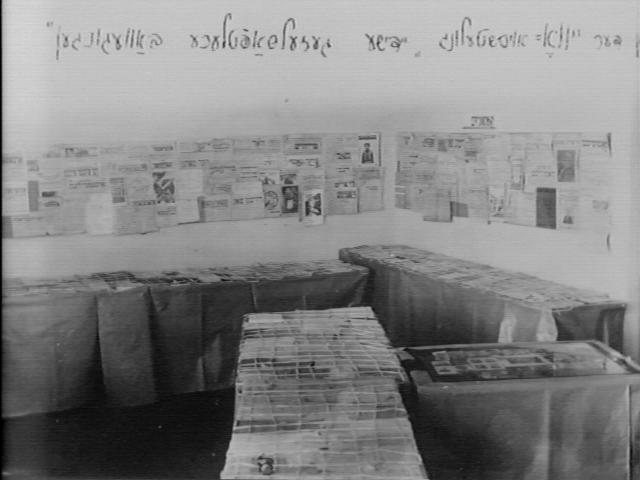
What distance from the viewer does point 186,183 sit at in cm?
128

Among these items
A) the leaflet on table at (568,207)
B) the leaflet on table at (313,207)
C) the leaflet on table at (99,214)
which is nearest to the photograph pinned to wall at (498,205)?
the leaflet on table at (568,207)

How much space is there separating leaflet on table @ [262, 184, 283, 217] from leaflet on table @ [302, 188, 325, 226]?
0.05m

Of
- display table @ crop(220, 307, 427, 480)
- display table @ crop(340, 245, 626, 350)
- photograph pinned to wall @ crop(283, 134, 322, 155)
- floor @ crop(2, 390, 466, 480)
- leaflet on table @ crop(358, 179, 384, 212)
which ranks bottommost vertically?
floor @ crop(2, 390, 466, 480)

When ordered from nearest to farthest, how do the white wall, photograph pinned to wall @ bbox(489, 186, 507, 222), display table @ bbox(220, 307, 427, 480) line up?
display table @ bbox(220, 307, 427, 480) < the white wall < photograph pinned to wall @ bbox(489, 186, 507, 222)

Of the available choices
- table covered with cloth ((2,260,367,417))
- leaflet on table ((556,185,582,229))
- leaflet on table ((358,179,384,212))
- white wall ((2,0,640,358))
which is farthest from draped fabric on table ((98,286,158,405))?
leaflet on table ((556,185,582,229))

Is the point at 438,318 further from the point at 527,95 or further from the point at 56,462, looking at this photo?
the point at 56,462

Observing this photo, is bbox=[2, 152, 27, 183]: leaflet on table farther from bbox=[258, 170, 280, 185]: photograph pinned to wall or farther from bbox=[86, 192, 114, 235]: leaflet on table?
bbox=[258, 170, 280, 185]: photograph pinned to wall

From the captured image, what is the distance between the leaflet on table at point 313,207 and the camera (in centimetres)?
130

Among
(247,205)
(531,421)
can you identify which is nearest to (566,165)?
(531,421)

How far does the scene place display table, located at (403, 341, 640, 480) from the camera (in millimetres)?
1233

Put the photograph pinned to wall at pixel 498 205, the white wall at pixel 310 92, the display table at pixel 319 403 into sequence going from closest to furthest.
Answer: the display table at pixel 319 403 < the white wall at pixel 310 92 < the photograph pinned to wall at pixel 498 205

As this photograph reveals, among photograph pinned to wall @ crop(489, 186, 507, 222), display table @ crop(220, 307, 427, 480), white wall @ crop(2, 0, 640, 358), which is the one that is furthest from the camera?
photograph pinned to wall @ crop(489, 186, 507, 222)

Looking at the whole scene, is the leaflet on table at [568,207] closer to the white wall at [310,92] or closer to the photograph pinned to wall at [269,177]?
the white wall at [310,92]

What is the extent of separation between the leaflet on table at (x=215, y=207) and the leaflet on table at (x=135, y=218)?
0.29 feet
